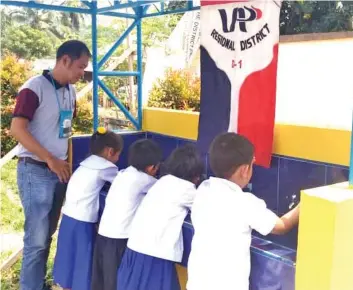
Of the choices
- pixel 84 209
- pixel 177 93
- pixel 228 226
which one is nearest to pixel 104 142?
pixel 84 209

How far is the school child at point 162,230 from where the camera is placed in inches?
79.6

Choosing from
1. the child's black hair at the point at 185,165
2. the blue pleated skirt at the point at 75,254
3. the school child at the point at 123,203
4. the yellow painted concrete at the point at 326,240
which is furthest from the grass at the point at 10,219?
the yellow painted concrete at the point at 326,240

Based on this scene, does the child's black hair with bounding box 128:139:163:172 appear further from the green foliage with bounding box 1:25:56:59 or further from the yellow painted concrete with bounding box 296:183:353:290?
the green foliage with bounding box 1:25:56:59

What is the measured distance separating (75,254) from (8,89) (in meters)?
6.25

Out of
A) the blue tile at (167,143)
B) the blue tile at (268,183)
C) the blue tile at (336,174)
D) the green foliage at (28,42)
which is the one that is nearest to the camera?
the blue tile at (336,174)

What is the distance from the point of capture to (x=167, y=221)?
2021 mm

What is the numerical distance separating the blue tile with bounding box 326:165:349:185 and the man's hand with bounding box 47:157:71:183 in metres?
1.45

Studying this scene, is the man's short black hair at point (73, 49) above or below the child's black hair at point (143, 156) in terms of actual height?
above

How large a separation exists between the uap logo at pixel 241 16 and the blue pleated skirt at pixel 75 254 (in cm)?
135

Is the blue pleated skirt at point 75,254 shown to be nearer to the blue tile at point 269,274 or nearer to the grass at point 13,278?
the grass at point 13,278

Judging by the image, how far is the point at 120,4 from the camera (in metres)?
3.31

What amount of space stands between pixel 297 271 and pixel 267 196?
3.51 ft

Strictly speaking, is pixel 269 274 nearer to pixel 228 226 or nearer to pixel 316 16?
pixel 228 226

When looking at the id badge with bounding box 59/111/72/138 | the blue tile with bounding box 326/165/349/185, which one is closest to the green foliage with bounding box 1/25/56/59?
the id badge with bounding box 59/111/72/138
